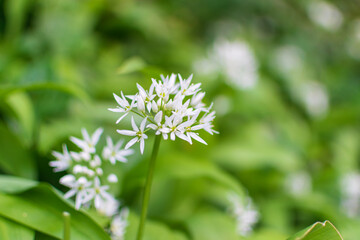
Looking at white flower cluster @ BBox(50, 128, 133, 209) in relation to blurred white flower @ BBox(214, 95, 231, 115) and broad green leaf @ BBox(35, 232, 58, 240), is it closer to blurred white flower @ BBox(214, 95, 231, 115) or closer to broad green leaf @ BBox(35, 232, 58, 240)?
broad green leaf @ BBox(35, 232, 58, 240)

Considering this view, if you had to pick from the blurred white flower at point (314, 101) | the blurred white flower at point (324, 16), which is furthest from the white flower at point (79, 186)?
the blurred white flower at point (324, 16)

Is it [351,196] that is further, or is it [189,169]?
[351,196]

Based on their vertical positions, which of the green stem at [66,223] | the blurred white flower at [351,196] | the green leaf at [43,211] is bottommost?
the green stem at [66,223]

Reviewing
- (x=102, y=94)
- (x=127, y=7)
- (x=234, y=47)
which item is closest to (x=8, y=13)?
(x=102, y=94)

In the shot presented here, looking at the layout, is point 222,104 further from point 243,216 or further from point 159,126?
point 159,126

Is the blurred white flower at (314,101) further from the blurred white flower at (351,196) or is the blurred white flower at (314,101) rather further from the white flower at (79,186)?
the white flower at (79,186)

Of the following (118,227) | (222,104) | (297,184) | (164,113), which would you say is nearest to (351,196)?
(297,184)
